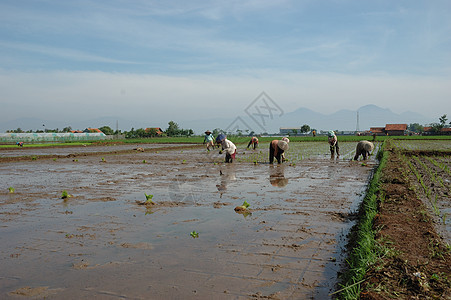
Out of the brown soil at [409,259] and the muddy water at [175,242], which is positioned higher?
the brown soil at [409,259]

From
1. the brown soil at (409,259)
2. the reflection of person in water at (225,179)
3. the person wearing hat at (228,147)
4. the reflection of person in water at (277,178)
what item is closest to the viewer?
the brown soil at (409,259)

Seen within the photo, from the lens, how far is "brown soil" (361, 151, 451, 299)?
2664 mm

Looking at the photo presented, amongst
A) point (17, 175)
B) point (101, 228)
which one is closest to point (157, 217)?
point (101, 228)

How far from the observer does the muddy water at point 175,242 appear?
10.0 feet

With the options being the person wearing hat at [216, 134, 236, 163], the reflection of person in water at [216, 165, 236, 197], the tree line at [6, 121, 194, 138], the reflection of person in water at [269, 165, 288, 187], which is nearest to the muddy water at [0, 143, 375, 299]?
the reflection of person in water at [216, 165, 236, 197]

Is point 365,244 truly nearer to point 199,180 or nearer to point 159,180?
point 199,180

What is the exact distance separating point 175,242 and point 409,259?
259 cm

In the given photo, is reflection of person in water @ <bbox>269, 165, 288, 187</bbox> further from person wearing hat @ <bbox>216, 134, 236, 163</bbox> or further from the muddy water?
person wearing hat @ <bbox>216, 134, 236, 163</bbox>

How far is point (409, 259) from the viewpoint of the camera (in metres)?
3.29

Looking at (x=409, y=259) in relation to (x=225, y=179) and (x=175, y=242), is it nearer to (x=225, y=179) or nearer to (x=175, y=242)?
(x=175, y=242)

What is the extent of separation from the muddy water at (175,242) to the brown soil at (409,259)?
46cm

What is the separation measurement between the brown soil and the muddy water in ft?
1.51

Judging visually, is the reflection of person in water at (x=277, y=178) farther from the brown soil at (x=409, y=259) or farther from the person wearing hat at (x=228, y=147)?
the brown soil at (x=409, y=259)

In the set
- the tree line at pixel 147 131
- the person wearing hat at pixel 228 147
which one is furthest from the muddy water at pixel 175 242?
the tree line at pixel 147 131
